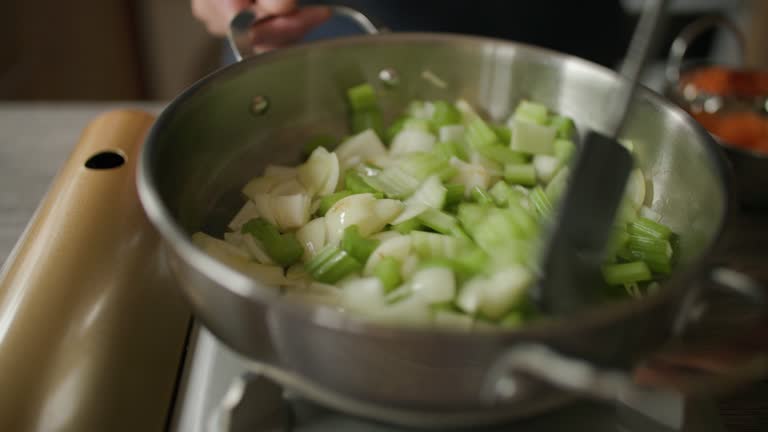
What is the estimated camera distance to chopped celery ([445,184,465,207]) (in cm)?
81

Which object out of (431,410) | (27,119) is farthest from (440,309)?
(27,119)

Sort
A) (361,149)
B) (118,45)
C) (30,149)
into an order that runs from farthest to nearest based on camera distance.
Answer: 1. (118,45)
2. (30,149)
3. (361,149)

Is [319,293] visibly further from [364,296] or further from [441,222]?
[441,222]

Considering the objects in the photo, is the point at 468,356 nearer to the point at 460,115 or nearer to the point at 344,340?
the point at 344,340

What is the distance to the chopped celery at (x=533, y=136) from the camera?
35.0 inches

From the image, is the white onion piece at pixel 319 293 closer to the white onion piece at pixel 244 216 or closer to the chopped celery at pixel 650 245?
the white onion piece at pixel 244 216

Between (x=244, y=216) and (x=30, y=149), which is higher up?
(x=244, y=216)

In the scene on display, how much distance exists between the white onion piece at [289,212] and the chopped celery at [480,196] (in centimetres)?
21

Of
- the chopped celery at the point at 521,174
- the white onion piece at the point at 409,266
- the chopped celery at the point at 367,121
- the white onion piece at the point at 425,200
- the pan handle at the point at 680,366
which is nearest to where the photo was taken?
the pan handle at the point at 680,366

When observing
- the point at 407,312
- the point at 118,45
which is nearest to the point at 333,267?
the point at 407,312

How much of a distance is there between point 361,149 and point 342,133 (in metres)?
0.09

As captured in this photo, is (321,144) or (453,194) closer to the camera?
(453,194)

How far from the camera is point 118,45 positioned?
7.22ft

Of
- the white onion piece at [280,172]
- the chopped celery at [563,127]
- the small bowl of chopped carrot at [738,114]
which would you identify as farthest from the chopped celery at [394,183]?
the small bowl of chopped carrot at [738,114]
